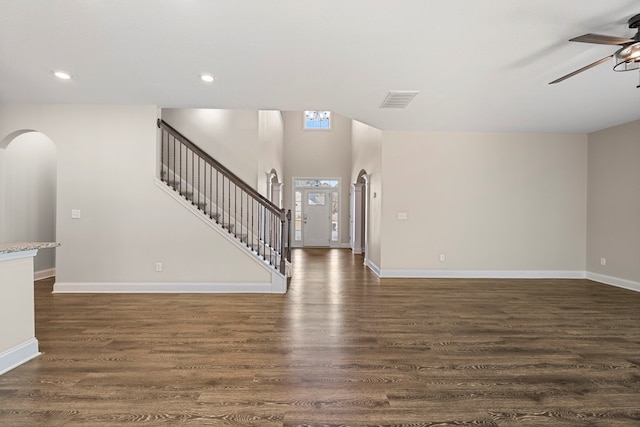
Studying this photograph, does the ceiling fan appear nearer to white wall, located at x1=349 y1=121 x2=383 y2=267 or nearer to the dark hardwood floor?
the dark hardwood floor

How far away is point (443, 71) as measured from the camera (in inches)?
133

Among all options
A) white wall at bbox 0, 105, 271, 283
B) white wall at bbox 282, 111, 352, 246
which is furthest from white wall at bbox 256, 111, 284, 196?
white wall at bbox 282, 111, 352, 246

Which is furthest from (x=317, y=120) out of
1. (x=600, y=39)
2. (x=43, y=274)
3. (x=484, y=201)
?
(x=600, y=39)

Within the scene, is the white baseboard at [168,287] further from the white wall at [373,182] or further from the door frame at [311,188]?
the door frame at [311,188]

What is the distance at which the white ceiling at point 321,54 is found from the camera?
2.40 meters

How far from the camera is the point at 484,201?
5.86 m

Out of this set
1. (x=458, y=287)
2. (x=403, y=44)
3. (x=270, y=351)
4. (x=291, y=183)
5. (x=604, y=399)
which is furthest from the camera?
(x=291, y=183)

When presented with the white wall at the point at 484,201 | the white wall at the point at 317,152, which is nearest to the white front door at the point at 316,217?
the white wall at the point at 317,152

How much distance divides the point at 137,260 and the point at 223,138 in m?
2.61

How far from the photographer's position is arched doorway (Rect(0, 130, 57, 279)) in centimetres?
485

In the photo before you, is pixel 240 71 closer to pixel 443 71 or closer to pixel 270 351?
pixel 443 71

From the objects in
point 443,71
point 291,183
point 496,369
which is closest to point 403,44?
point 443,71

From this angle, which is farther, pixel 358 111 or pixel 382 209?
pixel 382 209

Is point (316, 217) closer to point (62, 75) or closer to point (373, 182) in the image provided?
point (373, 182)
